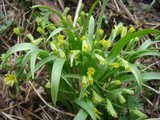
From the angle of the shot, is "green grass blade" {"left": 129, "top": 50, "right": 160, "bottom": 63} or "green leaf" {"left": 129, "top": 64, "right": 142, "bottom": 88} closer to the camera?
"green leaf" {"left": 129, "top": 64, "right": 142, "bottom": 88}

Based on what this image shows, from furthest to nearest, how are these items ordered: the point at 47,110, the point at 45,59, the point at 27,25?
the point at 27,25, the point at 47,110, the point at 45,59

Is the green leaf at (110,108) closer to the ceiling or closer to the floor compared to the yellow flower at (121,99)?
closer to the floor

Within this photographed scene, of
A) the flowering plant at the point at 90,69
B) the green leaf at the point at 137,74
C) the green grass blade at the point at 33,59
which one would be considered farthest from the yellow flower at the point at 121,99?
the green grass blade at the point at 33,59

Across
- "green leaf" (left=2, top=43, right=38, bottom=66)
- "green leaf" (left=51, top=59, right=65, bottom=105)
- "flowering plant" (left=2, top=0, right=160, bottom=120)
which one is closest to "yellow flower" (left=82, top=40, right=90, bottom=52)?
"flowering plant" (left=2, top=0, right=160, bottom=120)

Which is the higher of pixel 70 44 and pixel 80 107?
pixel 70 44

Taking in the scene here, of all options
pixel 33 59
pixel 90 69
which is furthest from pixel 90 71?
pixel 33 59

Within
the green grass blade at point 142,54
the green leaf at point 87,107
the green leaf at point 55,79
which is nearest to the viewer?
the green leaf at point 55,79

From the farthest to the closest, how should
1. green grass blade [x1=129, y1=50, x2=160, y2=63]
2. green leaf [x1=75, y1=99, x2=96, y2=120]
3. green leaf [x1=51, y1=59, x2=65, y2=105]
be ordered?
green grass blade [x1=129, y1=50, x2=160, y2=63] → green leaf [x1=75, y1=99, x2=96, y2=120] → green leaf [x1=51, y1=59, x2=65, y2=105]

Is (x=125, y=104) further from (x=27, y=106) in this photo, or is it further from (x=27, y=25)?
(x=27, y=25)

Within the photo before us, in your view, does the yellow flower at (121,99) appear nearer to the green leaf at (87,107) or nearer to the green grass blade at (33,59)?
the green leaf at (87,107)

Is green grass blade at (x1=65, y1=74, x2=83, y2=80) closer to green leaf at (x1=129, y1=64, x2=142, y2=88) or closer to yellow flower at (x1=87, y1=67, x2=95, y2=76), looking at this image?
yellow flower at (x1=87, y1=67, x2=95, y2=76)

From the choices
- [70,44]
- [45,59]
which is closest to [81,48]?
[70,44]
